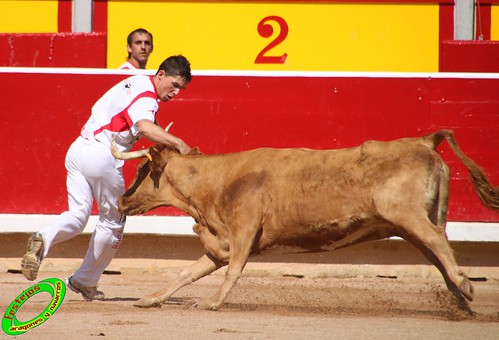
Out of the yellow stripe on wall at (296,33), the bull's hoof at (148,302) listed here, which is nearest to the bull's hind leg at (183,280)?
the bull's hoof at (148,302)

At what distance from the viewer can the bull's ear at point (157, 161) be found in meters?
5.65

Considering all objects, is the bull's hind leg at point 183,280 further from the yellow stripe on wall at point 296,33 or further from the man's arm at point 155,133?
the yellow stripe on wall at point 296,33

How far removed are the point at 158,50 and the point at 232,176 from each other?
335 cm

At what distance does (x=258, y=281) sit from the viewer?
7.19 meters

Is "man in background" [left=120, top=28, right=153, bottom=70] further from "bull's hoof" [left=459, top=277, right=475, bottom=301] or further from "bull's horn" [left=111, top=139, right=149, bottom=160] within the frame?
"bull's hoof" [left=459, top=277, right=475, bottom=301]

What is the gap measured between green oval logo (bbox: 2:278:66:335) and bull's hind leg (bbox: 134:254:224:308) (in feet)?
1.47

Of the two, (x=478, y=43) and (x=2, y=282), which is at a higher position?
(x=478, y=43)

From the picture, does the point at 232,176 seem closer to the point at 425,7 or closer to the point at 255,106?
the point at 255,106

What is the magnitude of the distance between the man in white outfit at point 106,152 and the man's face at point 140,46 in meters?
1.50

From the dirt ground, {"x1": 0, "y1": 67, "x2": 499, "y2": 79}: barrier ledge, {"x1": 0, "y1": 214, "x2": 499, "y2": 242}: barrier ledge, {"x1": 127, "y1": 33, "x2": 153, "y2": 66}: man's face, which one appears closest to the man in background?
{"x1": 127, "y1": 33, "x2": 153, "y2": 66}: man's face

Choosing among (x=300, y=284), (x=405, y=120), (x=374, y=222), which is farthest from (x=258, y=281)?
(x=374, y=222)

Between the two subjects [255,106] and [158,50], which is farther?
[158,50]

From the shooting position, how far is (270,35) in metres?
8.89

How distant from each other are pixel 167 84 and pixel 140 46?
170 centimetres
